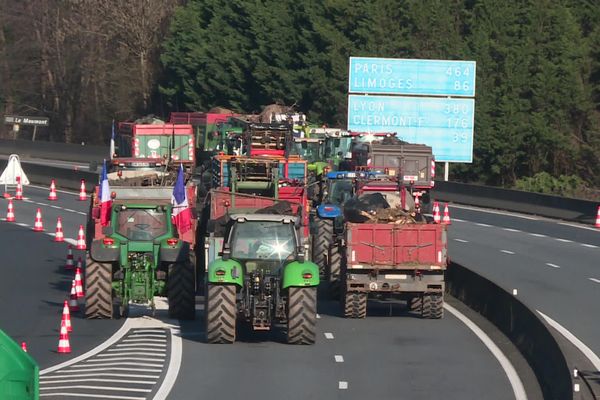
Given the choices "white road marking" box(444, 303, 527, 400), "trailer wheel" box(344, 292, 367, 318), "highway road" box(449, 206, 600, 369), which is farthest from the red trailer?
"highway road" box(449, 206, 600, 369)

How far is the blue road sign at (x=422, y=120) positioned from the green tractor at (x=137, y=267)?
31.7 meters

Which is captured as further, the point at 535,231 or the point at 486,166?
the point at 486,166

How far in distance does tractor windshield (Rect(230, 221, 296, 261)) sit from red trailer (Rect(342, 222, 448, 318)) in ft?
10.5

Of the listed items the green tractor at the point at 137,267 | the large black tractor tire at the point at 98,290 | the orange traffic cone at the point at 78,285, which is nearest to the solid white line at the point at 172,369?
the green tractor at the point at 137,267

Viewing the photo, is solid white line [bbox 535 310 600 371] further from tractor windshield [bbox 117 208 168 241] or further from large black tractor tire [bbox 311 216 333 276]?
tractor windshield [bbox 117 208 168 241]

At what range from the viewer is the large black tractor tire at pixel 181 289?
25.2m

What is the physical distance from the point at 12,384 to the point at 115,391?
9366 mm

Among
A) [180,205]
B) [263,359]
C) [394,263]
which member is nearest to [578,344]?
[394,263]

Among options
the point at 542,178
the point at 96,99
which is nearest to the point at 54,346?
the point at 542,178

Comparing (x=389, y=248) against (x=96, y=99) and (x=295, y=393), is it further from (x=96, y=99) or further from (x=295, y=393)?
(x=96, y=99)

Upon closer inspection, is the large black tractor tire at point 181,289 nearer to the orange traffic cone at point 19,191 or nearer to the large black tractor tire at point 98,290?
the large black tractor tire at point 98,290

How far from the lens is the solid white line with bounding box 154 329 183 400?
18641 millimetres

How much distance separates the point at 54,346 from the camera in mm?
22812

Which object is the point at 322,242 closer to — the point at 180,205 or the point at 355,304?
the point at 355,304
